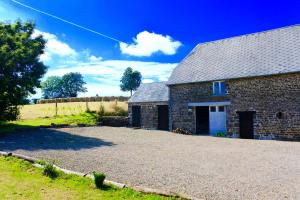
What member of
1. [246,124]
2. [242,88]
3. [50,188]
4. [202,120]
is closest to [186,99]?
[202,120]

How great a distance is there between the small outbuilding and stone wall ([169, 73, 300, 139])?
527cm

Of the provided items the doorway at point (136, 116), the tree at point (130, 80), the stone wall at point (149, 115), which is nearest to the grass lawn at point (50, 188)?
the stone wall at point (149, 115)

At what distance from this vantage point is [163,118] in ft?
98.6

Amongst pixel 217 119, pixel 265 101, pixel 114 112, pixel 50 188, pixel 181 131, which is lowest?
pixel 50 188

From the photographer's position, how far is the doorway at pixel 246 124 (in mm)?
22219

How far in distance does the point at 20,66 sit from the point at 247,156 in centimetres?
1758

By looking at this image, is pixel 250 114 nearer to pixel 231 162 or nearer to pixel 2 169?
pixel 231 162

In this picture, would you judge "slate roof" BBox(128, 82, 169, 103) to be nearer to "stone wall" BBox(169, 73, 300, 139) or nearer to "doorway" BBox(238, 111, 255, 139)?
"stone wall" BBox(169, 73, 300, 139)

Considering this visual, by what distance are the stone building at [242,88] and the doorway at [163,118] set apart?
2396mm

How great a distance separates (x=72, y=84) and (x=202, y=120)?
94664 mm

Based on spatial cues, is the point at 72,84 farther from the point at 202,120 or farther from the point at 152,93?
the point at 202,120

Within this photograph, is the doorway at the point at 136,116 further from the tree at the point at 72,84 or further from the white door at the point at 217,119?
the tree at the point at 72,84

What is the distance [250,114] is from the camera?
22.2 metres

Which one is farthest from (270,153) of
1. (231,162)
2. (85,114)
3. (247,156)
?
(85,114)
